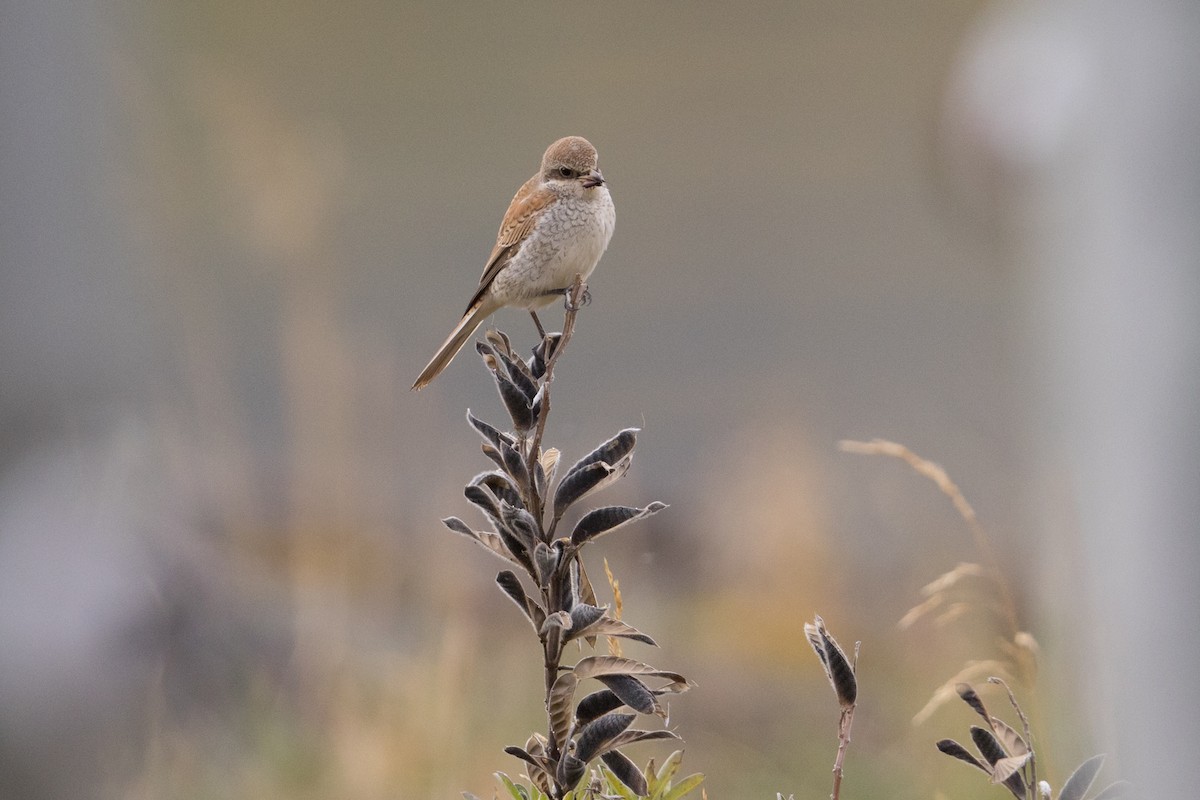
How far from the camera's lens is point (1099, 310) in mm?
317

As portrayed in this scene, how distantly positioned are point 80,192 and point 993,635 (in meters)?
1.50

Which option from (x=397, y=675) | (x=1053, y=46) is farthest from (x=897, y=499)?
(x=1053, y=46)

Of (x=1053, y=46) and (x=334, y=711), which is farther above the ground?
(x=1053, y=46)

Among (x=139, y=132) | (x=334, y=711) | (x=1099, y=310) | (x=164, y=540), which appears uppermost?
(x=139, y=132)

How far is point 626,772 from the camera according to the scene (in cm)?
58

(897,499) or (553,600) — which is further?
(897,499)

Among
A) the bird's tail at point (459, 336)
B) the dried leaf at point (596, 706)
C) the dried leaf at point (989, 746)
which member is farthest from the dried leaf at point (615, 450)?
the bird's tail at point (459, 336)

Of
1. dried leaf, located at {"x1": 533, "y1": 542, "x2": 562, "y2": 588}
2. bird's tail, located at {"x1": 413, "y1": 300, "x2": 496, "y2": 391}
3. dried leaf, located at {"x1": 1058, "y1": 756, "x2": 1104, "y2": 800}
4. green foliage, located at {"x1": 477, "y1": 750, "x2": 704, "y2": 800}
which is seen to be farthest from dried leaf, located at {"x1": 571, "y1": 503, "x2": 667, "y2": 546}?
bird's tail, located at {"x1": 413, "y1": 300, "x2": 496, "y2": 391}

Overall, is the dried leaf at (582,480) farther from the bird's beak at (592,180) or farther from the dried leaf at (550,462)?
the bird's beak at (592,180)

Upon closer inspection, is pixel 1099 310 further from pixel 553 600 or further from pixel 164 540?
pixel 164 540

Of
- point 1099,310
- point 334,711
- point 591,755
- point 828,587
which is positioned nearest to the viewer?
point 1099,310

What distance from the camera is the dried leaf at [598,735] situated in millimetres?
532

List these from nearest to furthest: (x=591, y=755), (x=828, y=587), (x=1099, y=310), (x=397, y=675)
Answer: (x=1099, y=310), (x=591, y=755), (x=397, y=675), (x=828, y=587)

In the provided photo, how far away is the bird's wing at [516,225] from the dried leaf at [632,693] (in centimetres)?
58
